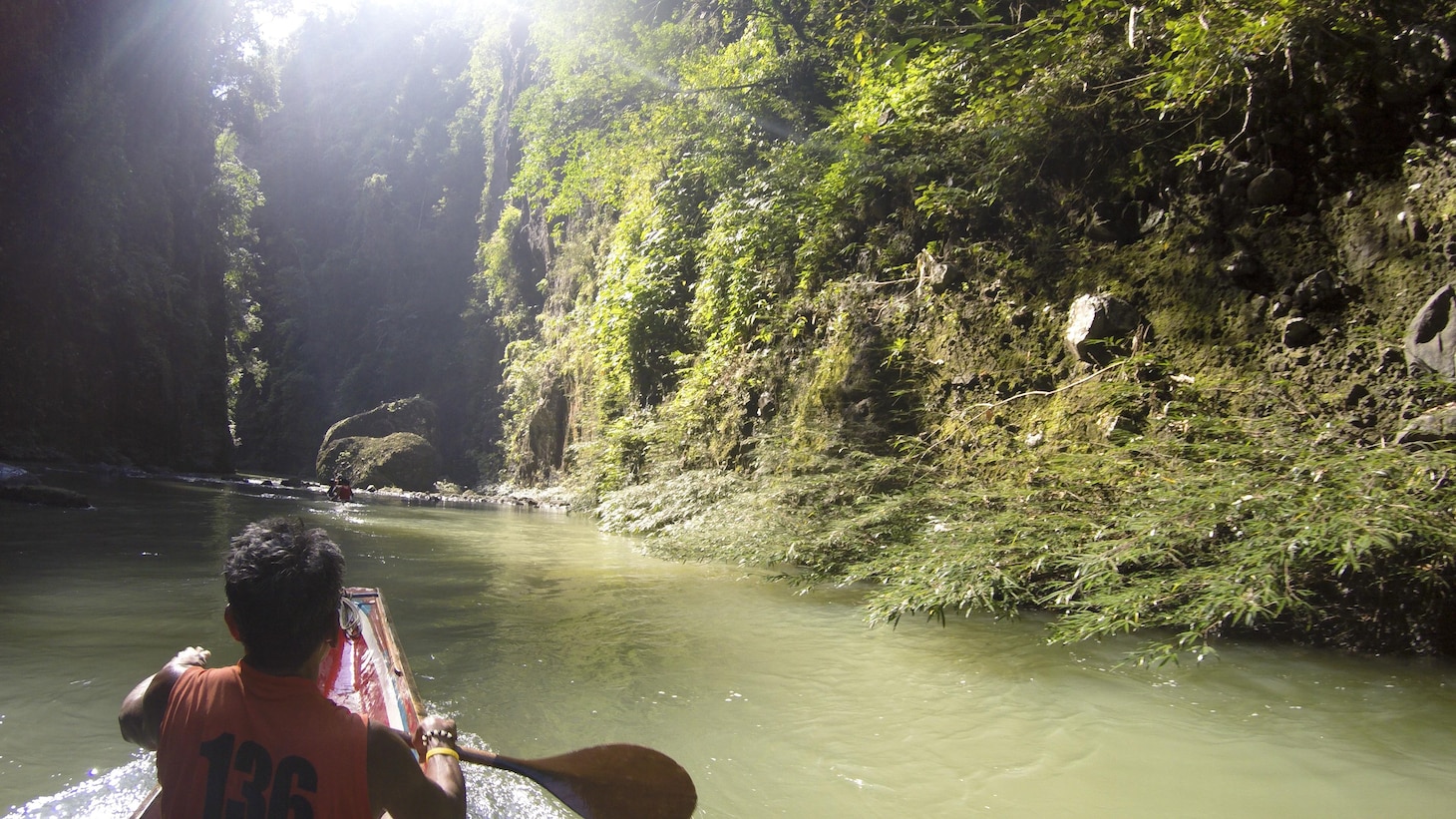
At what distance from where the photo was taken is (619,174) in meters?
13.0

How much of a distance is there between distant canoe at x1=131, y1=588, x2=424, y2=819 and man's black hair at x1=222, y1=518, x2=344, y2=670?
0.70 m

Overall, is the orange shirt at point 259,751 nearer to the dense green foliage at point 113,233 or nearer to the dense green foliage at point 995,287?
the dense green foliage at point 995,287

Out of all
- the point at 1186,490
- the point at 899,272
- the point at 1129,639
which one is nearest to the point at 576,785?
the point at 1186,490

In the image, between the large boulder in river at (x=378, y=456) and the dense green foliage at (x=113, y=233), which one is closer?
the dense green foliage at (x=113, y=233)

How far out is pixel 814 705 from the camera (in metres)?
3.56

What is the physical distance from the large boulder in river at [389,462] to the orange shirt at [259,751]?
23.4m

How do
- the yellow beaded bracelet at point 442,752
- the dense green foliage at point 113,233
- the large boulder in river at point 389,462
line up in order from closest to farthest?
the yellow beaded bracelet at point 442,752
the dense green foliage at point 113,233
the large boulder in river at point 389,462

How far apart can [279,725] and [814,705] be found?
2.42 meters

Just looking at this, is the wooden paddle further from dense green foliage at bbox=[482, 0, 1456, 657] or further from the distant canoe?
dense green foliage at bbox=[482, 0, 1456, 657]

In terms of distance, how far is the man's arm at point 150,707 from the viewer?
176 centimetres

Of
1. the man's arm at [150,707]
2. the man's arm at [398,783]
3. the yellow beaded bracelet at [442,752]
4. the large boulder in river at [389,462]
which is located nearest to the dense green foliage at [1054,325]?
the yellow beaded bracelet at [442,752]

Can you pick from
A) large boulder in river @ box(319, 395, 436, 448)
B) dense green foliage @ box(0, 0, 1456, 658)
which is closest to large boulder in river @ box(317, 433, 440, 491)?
large boulder in river @ box(319, 395, 436, 448)

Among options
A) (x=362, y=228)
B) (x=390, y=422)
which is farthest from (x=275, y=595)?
(x=362, y=228)

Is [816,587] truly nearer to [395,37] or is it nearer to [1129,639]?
[1129,639]
